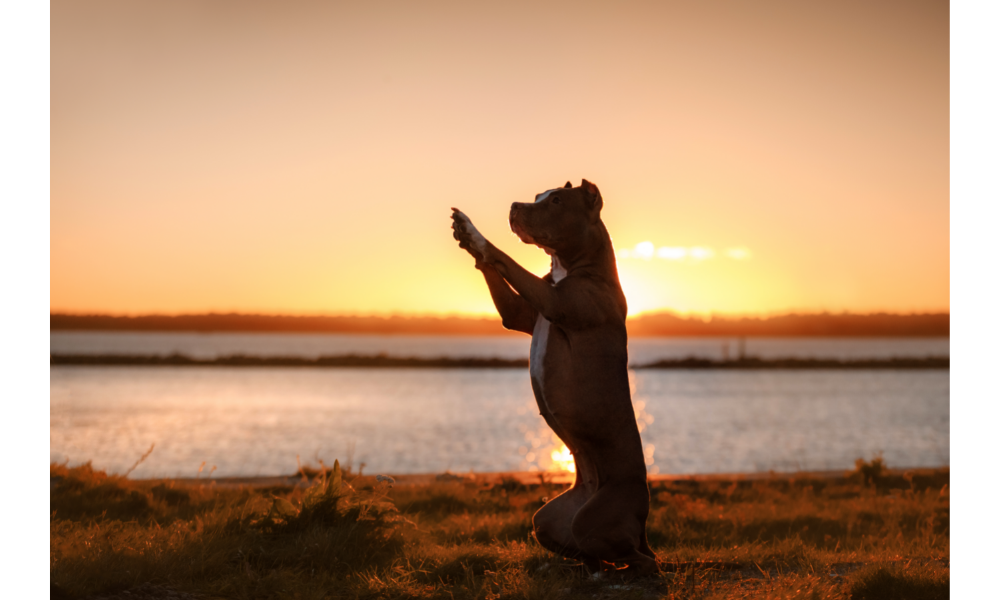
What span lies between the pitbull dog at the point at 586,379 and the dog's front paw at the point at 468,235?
2 centimetres

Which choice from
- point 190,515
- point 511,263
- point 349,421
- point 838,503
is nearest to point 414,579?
point 511,263

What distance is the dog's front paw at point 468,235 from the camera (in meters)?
4.14

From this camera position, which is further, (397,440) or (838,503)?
(397,440)

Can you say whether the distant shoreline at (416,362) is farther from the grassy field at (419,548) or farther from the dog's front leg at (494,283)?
the dog's front leg at (494,283)

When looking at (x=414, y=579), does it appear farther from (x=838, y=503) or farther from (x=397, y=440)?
(x=397, y=440)

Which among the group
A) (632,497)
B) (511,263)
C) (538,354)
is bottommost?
(632,497)

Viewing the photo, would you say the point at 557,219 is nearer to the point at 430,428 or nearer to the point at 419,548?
the point at 419,548

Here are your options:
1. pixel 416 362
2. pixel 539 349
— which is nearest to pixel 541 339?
pixel 539 349

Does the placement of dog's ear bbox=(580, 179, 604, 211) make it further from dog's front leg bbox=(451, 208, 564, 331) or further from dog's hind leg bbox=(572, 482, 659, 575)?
dog's hind leg bbox=(572, 482, 659, 575)

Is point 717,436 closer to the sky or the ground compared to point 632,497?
closer to the ground

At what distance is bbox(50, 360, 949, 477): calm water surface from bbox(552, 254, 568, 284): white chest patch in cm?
667

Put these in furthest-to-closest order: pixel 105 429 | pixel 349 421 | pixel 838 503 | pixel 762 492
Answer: pixel 349 421 → pixel 105 429 → pixel 762 492 → pixel 838 503

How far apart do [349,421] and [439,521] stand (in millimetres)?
18589

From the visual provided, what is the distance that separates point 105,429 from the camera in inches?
761
